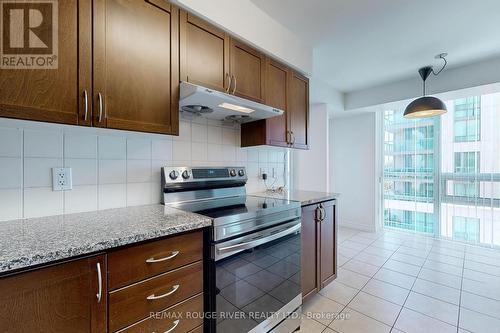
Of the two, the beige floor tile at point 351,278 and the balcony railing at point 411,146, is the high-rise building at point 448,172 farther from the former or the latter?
the beige floor tile at point 351,278

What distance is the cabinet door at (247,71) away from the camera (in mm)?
1719

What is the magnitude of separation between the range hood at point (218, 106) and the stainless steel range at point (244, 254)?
1.46 feet

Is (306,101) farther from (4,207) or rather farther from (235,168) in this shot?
(4,207)

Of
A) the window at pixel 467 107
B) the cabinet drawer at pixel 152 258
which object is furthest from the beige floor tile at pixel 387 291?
the window at pixel 467 107

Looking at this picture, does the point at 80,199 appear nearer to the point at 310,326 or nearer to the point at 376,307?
the point at 310,326

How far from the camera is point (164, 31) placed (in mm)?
1335

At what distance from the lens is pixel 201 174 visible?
70.5 inches

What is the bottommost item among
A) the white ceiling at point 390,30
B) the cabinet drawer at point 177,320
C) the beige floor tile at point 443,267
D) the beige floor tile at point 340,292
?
the beige floor tile at point 340,292

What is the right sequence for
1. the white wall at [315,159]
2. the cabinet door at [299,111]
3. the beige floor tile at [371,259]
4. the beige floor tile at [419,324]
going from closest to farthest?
the beige floor tile at [419,324]
the cabinet door at [299,111]
the beige floor tile at [371,259]
the white wall at [315,159]

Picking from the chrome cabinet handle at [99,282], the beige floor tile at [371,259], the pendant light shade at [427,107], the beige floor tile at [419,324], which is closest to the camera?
the chrome cabinet handle at [99,282]

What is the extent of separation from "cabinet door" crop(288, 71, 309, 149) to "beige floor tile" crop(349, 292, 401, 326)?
1.52m

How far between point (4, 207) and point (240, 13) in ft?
6.09

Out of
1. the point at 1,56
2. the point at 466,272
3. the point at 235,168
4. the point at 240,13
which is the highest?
the point at 240,13

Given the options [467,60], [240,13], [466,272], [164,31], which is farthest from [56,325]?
[467,60]
